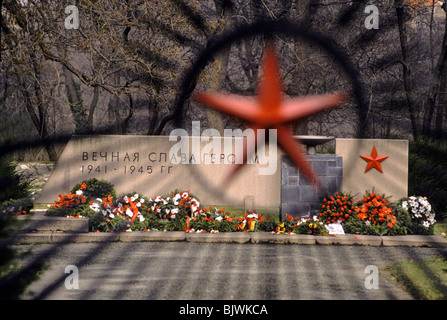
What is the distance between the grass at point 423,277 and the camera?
5.94 meters

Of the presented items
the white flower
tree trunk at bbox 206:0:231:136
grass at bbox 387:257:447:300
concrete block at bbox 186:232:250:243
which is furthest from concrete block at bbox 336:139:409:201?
the white flower

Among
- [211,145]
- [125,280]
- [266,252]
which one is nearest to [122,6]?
[211,145]

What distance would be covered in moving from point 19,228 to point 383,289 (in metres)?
4.51

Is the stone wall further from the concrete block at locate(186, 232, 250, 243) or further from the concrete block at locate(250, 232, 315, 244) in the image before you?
the concrete block at locate(186, 232, 250, 243)

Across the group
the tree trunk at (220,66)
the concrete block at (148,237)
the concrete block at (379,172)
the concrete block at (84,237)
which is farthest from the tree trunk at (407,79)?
the concrete block at (84,237)

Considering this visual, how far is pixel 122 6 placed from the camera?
621 inches

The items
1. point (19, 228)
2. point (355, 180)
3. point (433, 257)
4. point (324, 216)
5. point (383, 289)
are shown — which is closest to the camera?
point (19, 228)

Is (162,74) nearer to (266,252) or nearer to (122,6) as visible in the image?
(122,6)

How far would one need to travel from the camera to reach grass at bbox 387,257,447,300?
5938 millimetres

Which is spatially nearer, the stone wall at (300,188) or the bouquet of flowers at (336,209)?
the bouquet of flowers at (336,209)

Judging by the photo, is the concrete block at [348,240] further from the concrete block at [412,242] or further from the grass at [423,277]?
the grass at [423,277]

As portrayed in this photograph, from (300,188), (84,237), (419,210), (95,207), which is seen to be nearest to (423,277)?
(419,210)

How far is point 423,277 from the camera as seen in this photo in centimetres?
671

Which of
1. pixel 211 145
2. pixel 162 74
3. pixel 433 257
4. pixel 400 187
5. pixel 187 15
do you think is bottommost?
pixel 433 257
